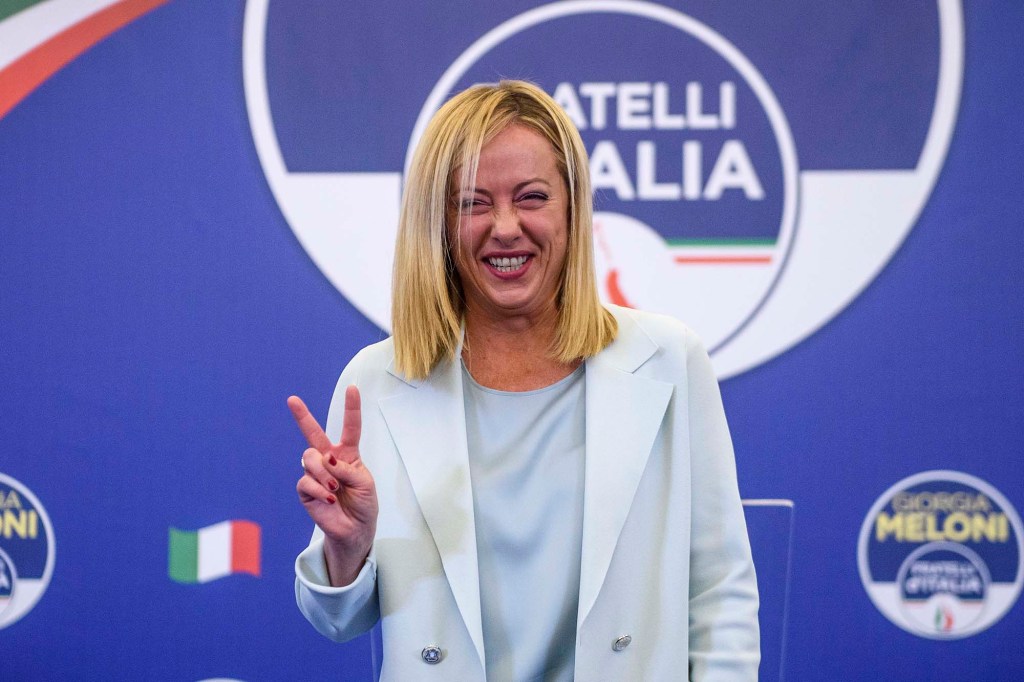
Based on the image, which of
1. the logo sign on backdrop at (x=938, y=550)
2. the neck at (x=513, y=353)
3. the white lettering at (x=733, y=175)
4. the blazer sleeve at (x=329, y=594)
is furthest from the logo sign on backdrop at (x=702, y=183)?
the blazer sleeve at (x=329, y=594)

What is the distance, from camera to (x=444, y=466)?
152cm

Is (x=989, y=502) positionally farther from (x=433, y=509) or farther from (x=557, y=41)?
(x=433, y=509)

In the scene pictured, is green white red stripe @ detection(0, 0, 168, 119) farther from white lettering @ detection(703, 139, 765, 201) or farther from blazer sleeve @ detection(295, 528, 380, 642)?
blazer sleeve @ detection(295, 528, 380, 642)

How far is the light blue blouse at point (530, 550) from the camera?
1.51 m

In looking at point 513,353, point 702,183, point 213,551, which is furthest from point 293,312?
point 513,353

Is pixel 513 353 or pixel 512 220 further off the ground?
pixel 512 220

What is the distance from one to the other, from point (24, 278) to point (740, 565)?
219cm

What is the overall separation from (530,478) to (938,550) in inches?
66.2

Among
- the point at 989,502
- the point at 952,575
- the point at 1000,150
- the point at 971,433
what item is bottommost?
the point at 952,575

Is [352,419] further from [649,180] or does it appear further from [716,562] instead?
[649,180]

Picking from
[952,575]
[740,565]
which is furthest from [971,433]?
[740,565]

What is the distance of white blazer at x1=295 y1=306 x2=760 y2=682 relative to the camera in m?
1.48

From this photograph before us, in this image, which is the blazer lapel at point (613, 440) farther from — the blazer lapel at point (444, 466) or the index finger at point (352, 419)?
the index finger at point (352, 419)

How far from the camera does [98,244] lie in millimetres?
2816
